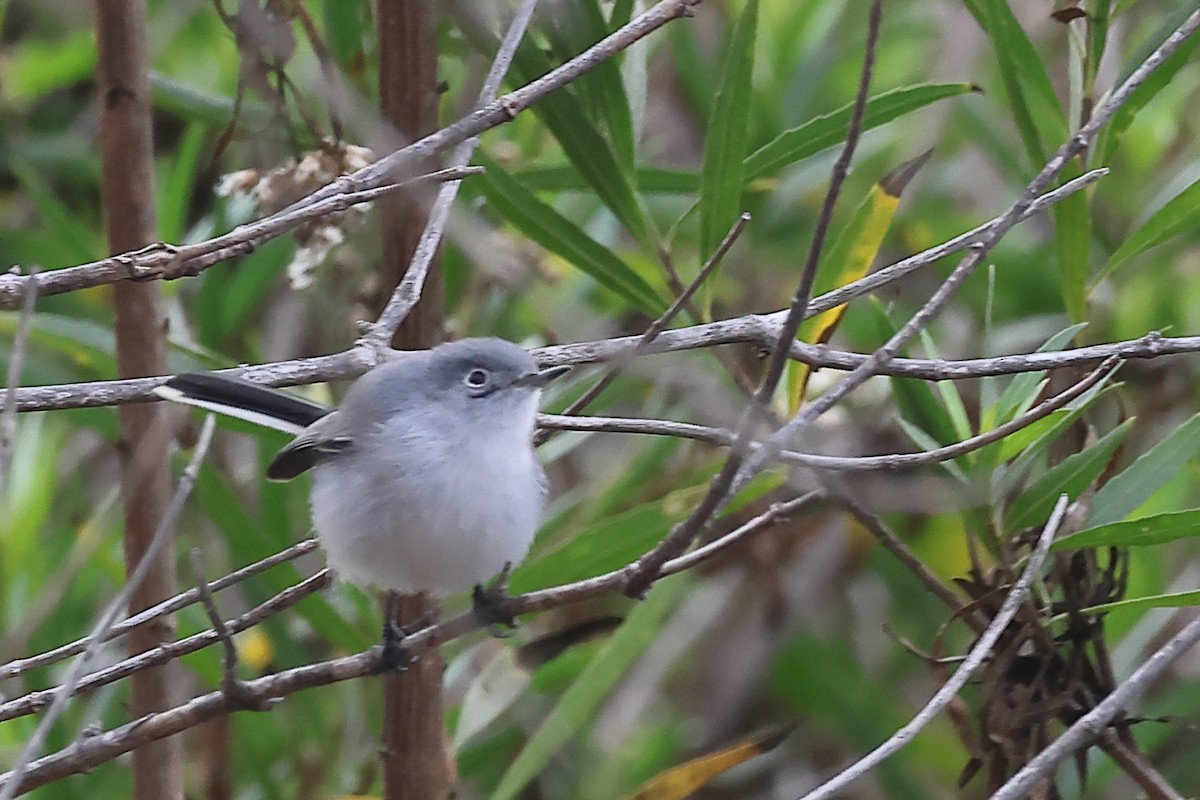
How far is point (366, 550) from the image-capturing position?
1896 mm

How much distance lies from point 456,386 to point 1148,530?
3.25 feet

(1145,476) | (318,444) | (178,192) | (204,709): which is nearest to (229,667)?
(204,709)

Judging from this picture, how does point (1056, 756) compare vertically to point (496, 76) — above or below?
below

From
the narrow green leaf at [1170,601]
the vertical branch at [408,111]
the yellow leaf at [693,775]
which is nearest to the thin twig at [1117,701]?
the narrow green leaf at [1170,601]

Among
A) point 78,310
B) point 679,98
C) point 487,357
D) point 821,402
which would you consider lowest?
point 821,402

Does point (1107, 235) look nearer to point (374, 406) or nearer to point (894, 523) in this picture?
point (894, 523)

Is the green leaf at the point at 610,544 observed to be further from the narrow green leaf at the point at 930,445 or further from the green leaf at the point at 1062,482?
the green leaf at the point at 1062,482

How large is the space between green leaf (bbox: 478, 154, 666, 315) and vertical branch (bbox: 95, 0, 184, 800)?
51 centimetres

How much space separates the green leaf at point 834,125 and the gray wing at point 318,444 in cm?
77

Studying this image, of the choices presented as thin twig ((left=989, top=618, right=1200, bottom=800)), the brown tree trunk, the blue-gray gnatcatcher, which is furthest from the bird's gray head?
thin twig ((left=989, top=618, right=1200, bottom=800))

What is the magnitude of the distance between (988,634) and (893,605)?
5.84ft

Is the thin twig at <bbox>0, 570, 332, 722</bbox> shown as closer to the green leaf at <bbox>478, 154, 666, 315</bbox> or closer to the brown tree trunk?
the brown tree trunk

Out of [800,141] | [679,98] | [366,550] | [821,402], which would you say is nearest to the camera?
[821,402]

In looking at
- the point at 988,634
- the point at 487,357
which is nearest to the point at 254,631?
the point at 487,357
